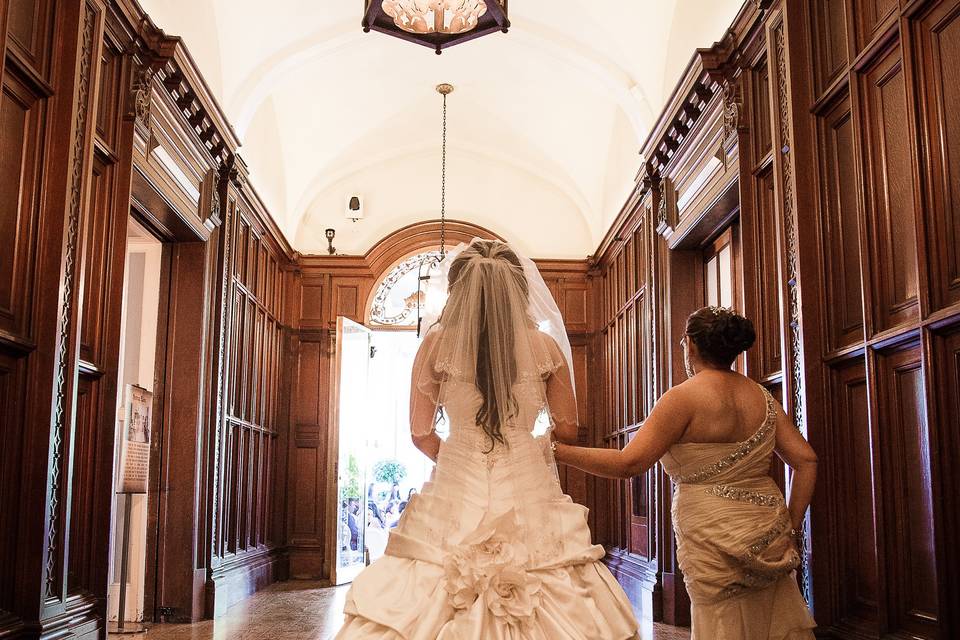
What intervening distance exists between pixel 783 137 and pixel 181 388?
4.52m

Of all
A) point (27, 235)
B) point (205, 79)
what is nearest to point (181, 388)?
point (205, 79)

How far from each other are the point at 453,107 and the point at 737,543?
24.4 feet

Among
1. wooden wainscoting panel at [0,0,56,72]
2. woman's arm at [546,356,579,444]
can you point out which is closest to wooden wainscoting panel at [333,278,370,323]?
wooden wainscoting panel at [0,0,56,72]

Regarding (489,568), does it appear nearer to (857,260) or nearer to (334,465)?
(857,260)

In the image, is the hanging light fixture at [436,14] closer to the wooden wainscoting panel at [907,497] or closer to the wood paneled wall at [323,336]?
the wooden wainscoting panel at [907,497]

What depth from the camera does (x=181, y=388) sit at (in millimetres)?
6926

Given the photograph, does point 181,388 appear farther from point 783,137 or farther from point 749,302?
point 783,137

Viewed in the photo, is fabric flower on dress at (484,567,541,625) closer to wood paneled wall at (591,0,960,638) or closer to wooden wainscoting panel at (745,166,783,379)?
wood paneled wall at (591,0,960,638)

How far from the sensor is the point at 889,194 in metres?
3.52

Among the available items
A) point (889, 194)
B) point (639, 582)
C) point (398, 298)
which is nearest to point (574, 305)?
point (398, 298)

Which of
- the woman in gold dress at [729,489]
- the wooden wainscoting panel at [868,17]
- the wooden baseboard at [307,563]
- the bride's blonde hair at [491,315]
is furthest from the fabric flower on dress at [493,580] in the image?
the wooden baseboard at [307,563]

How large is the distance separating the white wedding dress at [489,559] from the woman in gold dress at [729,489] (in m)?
0.27

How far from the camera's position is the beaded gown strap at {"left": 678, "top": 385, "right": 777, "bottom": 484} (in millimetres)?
3049

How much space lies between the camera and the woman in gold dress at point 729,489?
2.99 meters
